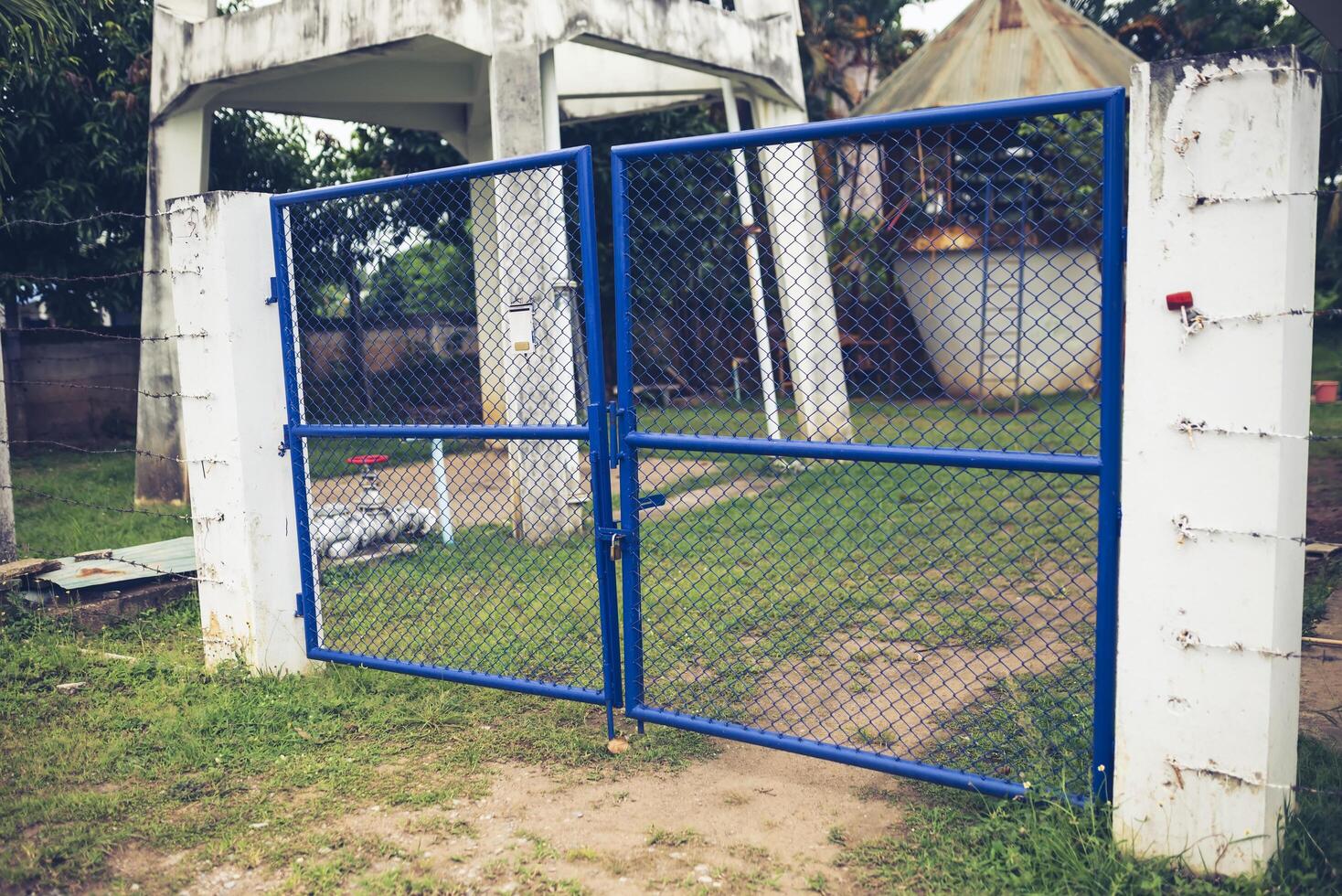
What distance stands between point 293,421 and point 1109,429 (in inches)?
132

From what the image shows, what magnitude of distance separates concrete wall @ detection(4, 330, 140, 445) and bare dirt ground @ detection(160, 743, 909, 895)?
10.9 metres

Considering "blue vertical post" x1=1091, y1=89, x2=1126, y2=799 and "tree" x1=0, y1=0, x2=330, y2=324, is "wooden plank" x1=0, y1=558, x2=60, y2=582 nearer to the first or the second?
"blue vertical post" x1=1091, y1=89, x2=1126, y2=799

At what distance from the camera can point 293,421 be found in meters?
4.82

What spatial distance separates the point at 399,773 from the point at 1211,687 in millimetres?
2604

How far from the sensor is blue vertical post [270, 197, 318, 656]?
4801mm

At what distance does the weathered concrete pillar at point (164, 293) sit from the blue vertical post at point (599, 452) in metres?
6.67

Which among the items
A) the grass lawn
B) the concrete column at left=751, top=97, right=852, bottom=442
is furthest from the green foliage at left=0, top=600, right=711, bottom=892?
the concrete column at left=751, top=97, right=852, bottom=442

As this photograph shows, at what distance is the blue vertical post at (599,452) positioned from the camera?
12.5 feet

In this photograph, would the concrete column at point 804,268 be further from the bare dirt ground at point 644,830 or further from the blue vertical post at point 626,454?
the bare dirt ground at point 644,830

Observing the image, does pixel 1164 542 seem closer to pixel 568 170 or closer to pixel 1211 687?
pixel 1211 687

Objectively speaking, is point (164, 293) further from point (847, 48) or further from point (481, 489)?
point (847, 48)

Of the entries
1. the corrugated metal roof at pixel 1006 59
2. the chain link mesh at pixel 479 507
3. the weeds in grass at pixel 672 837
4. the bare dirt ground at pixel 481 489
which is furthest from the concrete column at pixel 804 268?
the weeds in grass at pixel 672 837

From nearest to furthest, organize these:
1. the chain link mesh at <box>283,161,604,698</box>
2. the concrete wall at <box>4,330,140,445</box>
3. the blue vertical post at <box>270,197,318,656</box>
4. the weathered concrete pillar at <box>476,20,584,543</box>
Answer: the blue vertical post at <box>270,197,318,656</box> < the chain link mesh at <box>283,161,604,698</box> < the weathered concrete pillar at <box>476,20,584,543</box> < the concrete wall at <box>4,330,140,445</box>

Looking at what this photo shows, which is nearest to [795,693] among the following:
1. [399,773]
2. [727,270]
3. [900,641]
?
[900,641]
